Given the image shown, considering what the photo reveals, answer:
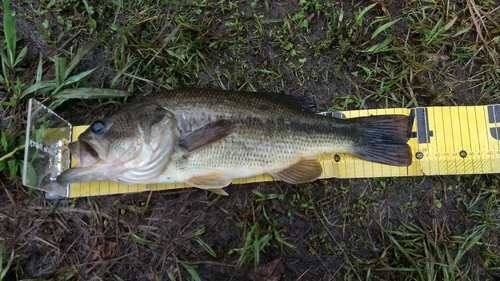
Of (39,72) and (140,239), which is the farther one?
(39,72)

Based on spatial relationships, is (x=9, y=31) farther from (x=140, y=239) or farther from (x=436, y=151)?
(x=436, y=151)

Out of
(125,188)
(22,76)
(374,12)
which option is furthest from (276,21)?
(22,76)

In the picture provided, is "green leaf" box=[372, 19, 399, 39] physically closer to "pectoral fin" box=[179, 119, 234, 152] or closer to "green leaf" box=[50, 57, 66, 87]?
"pectoral fin" box=[179, 119, 234, 152]

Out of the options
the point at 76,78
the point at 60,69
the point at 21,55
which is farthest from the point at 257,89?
the point at 21,55

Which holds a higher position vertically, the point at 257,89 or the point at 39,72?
the point at 39,72

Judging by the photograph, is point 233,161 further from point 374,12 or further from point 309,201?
point 374,12

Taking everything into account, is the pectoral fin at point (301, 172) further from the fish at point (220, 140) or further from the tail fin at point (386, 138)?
the tail fin at point (386, 138)
